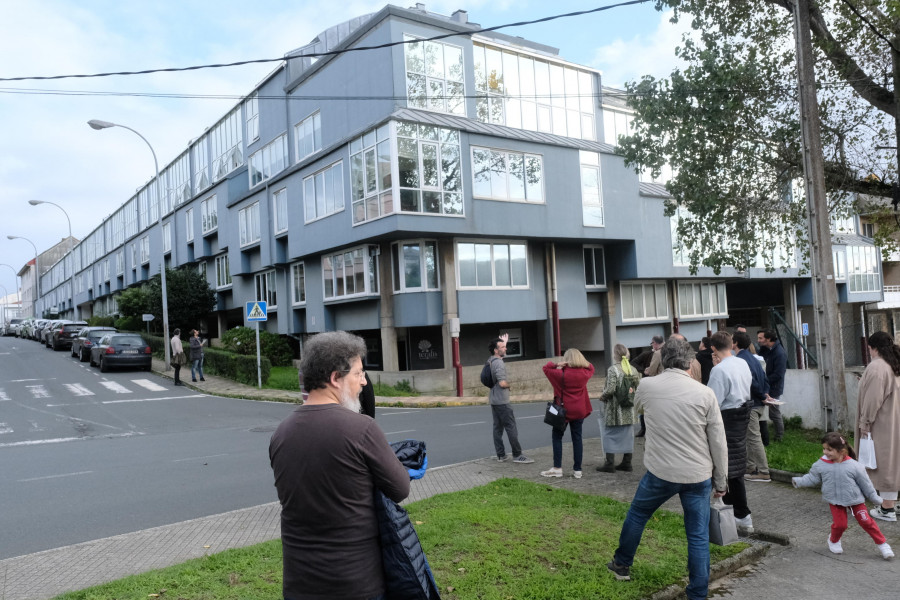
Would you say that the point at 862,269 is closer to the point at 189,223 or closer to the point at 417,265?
the point at 417,265

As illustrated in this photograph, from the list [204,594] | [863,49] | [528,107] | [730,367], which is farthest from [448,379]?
[204,594]

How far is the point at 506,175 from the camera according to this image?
74.2 ft

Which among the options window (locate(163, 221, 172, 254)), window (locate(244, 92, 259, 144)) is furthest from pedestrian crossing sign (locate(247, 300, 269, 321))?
window (locate(163, 221, 172, 254))

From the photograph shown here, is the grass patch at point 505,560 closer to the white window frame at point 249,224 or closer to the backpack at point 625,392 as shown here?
the backpack at point 625,392

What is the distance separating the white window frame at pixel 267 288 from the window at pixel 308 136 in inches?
223

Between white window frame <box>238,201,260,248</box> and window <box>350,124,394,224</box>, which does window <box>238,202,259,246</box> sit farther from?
window <box>350,124,394,224</box>

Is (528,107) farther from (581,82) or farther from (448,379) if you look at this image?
(448,379)

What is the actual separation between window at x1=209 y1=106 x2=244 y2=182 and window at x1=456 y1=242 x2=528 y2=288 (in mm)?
17239

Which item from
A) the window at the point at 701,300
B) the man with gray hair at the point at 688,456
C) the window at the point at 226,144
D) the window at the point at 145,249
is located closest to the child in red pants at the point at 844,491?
the man with gray hair at the point at 688,456

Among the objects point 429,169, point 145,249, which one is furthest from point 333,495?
point 145,249

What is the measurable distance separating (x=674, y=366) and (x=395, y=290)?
17875 millimetres

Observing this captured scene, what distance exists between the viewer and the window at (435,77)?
21.6 m

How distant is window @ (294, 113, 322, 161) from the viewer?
25.8 metres

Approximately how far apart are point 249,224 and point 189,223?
11560 millimetres
